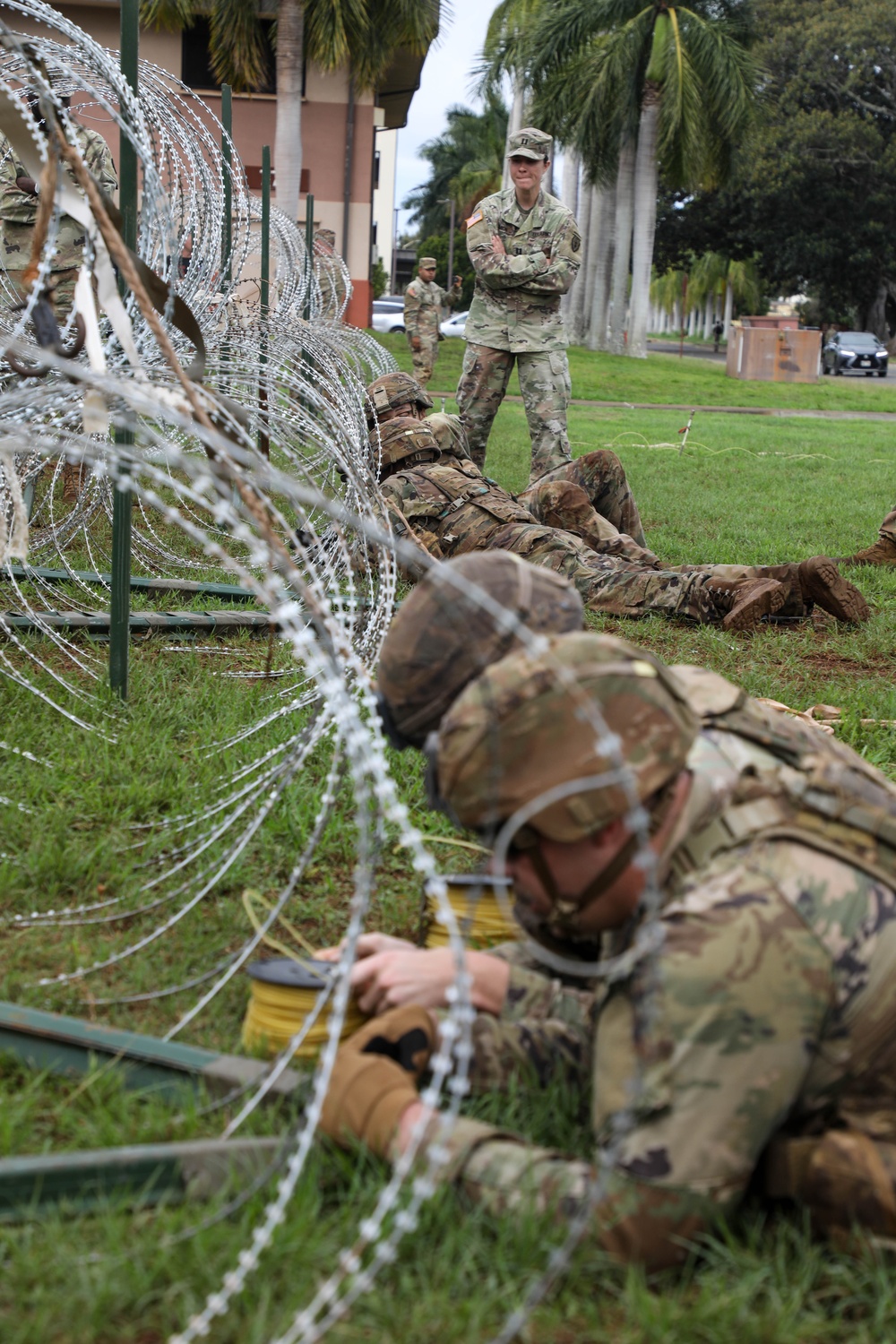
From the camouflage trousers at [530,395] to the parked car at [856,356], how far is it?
106ft

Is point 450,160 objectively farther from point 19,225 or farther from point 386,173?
point 19,225

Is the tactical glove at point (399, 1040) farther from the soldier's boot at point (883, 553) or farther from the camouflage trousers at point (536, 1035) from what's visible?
the soldier's boot at point (883, 553)

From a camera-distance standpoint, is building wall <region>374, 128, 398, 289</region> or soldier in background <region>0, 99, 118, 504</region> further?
building wall <region>374, 128, 398, 289</region>

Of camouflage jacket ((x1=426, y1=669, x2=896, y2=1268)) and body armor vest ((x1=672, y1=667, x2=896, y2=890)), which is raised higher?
body armor vest ((x1=672, y1=667, x2=896, y2=890))

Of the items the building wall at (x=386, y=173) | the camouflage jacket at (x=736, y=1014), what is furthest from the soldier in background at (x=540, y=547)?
the building wall at (x=386, y=173)

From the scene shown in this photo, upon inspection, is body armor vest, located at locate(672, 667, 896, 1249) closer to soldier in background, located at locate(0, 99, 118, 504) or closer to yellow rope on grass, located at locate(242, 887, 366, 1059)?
yellow rope on grass, located at locate(242, 887, 366, 1059)

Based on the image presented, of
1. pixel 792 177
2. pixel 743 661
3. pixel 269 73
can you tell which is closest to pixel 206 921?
pixel 743 661

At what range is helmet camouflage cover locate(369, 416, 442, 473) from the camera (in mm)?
6824

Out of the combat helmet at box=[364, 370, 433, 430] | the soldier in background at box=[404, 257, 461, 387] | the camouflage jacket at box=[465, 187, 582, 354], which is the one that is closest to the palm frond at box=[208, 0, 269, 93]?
the soldier in background at box=[404, 257, 461, 387]

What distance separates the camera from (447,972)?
2.45m

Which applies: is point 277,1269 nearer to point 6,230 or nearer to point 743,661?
point 743,661

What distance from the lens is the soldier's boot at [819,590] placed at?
598cm

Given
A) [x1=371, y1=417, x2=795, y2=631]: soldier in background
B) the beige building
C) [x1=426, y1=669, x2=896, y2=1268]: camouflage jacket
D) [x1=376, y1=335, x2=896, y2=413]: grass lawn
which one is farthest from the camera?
the beige building

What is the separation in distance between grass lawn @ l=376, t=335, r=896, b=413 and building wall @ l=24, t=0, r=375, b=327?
70.6 inches
